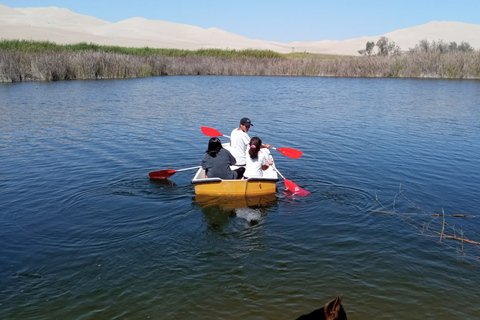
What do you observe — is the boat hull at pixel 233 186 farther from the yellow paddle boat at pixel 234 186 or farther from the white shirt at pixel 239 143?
the white shirt at pixel 239 143

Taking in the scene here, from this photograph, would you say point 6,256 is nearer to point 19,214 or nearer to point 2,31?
point 19,214

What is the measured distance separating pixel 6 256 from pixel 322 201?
6269 millimetres

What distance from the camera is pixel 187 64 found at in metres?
42.9

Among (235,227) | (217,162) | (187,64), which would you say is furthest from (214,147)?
(187,64)

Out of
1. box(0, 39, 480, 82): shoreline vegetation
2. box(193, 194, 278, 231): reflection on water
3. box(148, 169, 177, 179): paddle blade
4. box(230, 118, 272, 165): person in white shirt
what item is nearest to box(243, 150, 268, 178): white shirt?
box(193, 194, 278, 231): reflection on water

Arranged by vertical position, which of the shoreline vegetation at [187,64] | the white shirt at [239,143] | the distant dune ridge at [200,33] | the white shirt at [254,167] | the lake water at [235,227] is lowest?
the lake water at [235,227]

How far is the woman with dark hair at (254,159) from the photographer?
9242 millimetres

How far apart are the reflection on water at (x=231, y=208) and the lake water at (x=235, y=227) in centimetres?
4

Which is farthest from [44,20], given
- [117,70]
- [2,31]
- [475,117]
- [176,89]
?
[475,117]

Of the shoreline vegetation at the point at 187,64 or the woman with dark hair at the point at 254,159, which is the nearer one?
the woman with dark hair at the point at 254,159

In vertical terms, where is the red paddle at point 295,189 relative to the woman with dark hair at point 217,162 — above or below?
below

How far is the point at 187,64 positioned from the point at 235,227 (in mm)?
37034

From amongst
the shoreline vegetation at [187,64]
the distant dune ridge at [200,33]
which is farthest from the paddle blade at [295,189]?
the distant dune ridge at [200,33]

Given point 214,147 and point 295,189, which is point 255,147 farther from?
point 295,189
